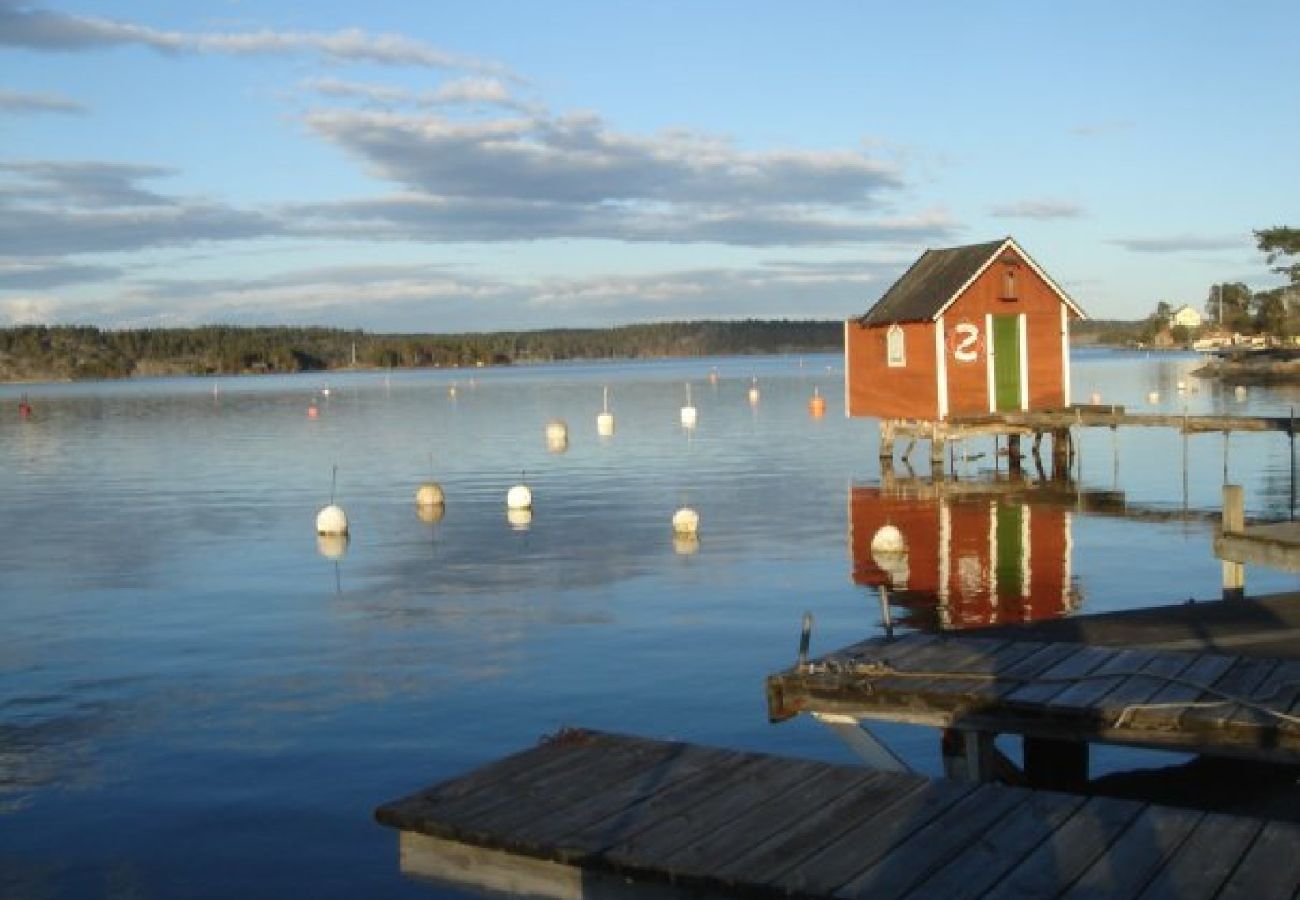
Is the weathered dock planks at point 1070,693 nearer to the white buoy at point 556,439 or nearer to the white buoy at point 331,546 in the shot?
the white buoy at point 331,546

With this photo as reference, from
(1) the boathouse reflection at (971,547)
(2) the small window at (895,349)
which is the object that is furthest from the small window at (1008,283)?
(1) the boathouse reflection at (971,547)

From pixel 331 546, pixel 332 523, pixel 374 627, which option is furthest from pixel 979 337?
pixel 374 627

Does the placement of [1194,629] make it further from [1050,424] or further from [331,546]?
[1050,424]

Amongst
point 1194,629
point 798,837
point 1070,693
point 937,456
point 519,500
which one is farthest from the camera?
point 937,456

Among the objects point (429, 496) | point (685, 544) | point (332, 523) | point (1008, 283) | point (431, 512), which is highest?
point (1008, 283)

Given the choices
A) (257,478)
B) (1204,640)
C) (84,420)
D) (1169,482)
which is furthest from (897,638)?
(84,420)

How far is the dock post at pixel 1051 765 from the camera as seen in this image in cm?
1193

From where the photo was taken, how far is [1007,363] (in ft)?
145

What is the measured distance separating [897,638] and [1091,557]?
16493 mm

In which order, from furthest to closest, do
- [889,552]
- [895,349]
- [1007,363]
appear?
[895,349], [1007,363], [889,552]

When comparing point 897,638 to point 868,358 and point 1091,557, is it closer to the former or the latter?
point 1091,557

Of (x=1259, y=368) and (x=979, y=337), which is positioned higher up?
(x=979, y=337)

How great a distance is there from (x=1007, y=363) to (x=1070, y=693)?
34963 millimetres

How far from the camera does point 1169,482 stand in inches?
1689
